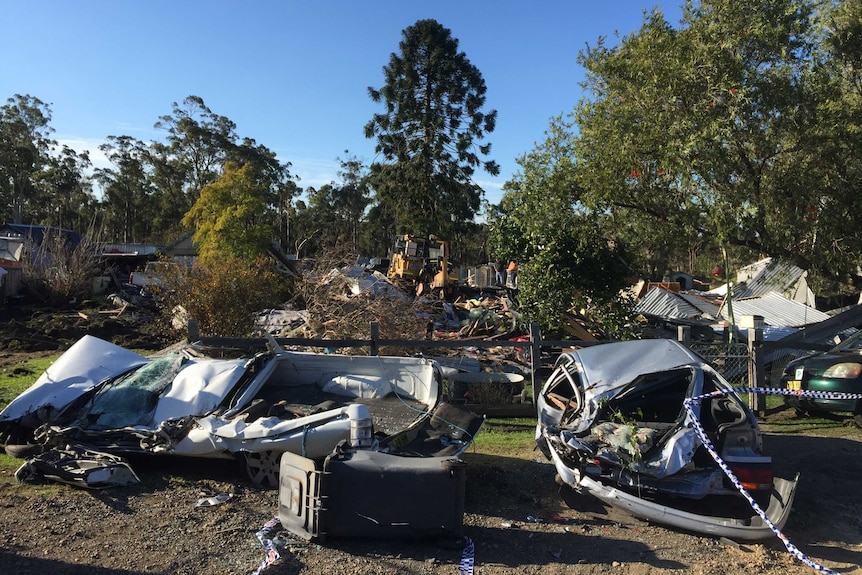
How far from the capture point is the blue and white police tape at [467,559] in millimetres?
4141

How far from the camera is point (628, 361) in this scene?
225 inches

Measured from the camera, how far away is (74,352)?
7.03 m

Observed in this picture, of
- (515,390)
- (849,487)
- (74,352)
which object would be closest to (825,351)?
(849,487)

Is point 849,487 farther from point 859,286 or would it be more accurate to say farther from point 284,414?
point 859,286

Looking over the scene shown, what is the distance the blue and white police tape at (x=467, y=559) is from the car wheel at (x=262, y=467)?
6.33 ft

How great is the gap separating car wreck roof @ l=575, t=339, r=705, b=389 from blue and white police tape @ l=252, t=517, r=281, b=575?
9.17ft

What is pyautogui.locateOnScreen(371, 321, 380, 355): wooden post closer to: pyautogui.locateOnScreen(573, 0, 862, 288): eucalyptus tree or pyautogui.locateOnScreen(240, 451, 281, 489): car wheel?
pyautogui.locateOnScreen(240, 451, 281, 489): car wheel

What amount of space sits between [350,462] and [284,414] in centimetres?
168

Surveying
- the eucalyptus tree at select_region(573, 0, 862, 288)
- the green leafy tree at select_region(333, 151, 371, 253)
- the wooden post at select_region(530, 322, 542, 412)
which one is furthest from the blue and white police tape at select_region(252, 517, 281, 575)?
the green leafy tree at select_region(333, 151, 371, 253)

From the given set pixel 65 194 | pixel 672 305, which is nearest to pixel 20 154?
pixel 65 194

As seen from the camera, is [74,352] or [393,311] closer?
[74,352]

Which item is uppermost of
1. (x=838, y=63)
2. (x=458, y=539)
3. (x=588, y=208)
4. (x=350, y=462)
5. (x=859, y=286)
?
(x=838, y=63)

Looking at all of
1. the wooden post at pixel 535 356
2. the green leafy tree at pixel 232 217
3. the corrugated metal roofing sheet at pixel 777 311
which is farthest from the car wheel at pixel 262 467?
the green leafy tree at pixel 232 217

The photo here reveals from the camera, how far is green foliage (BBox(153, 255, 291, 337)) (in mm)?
12867
